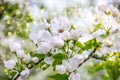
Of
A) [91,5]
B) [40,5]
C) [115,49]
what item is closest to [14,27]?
[40,5]

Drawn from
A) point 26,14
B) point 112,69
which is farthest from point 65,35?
point 26,14

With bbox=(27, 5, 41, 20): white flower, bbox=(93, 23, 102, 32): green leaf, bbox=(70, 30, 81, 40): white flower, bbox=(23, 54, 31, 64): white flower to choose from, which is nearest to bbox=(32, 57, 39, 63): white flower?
bbox=(23, 54, 31, 64): white flower

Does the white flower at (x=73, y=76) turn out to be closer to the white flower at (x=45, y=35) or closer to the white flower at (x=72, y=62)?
the white flower at (x=72, y=62)

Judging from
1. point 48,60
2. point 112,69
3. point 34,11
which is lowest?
point 112,69

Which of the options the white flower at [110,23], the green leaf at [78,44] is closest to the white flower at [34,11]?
the white flower at [110,23]

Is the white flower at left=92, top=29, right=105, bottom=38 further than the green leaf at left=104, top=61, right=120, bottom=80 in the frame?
No

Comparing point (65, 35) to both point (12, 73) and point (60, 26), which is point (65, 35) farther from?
point (12, 73)

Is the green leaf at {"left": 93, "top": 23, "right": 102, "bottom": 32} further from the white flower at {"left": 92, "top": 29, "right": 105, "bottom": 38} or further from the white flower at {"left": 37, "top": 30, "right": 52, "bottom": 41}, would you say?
the white flower at {"left": 37, "top": 30, "right": 52, "bottom": 41}
